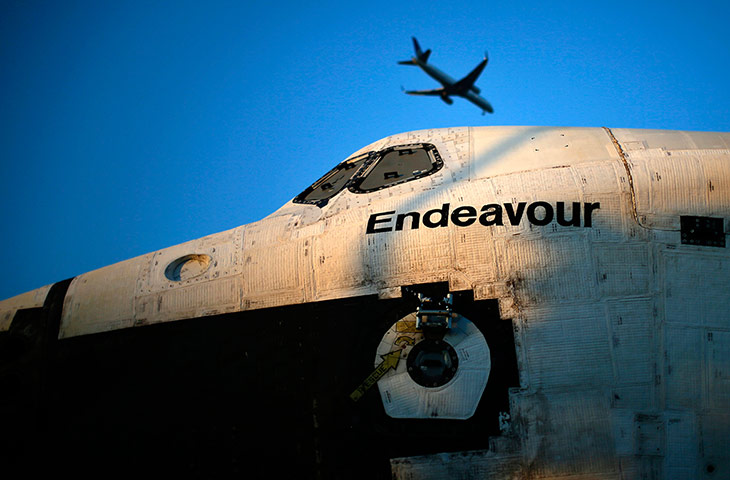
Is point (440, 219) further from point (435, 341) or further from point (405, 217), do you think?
point (435, 341)

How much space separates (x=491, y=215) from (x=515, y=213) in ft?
0.67

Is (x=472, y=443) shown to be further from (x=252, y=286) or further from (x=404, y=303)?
(x=252, y=286)

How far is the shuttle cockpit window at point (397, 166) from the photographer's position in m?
6.02

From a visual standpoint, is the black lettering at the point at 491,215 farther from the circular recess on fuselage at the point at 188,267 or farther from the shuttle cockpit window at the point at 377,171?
the circular recess on fuselage at the point at 188,267

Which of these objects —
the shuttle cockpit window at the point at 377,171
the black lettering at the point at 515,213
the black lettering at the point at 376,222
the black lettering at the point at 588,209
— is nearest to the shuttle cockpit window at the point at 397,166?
the shuttle cockpit window at the point at 377,171

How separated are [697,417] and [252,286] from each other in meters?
3.80

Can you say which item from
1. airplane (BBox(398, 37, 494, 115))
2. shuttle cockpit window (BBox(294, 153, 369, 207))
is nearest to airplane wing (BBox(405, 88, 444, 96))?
airplane (BBox(398, 37, 494, 115))

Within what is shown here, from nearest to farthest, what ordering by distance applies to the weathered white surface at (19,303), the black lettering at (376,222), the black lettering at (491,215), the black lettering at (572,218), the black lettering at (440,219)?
the black lettering at (572,218)
the black lettering at (491,215)
the black lettering at (440,219)
the black lettering at (376,222)
the weathered white surface at (19,303)

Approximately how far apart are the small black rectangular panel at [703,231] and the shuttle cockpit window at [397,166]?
7.23 ft

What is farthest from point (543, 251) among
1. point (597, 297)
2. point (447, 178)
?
point (447, 178)

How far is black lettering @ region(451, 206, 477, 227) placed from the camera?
17.5 ft

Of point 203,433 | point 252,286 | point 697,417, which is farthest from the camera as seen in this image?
point 252,286

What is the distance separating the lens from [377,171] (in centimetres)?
627

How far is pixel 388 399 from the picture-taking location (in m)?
5.04
